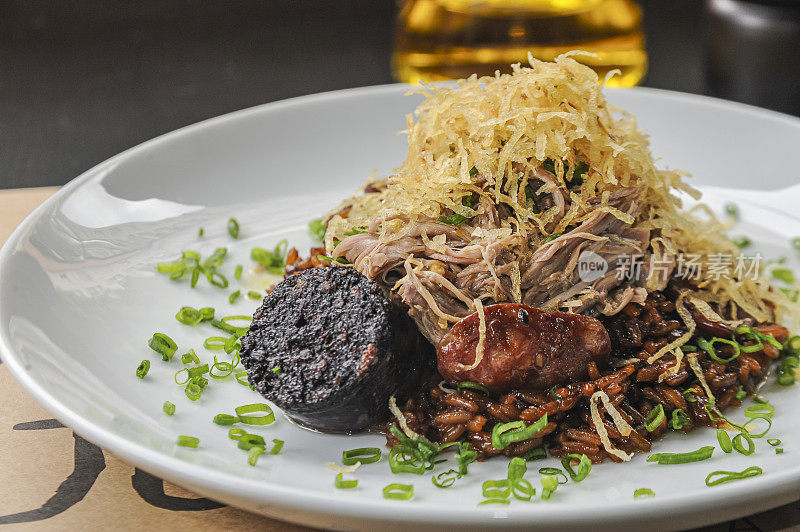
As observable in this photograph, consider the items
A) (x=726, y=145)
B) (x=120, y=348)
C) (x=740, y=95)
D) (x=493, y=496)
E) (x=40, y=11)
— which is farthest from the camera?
(x=40, y=11)

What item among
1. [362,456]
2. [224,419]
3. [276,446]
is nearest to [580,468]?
[362,456]

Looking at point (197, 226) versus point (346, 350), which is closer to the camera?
point (346, 350)

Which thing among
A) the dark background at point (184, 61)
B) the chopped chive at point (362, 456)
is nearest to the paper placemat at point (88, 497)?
the chopped chive at point (362, 456)

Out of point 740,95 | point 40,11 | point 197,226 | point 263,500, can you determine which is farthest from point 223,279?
point 40,11

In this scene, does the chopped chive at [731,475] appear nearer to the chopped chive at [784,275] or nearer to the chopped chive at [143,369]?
the chopped chive at [784,275]

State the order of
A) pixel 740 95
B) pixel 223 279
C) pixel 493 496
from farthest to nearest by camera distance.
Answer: pixel 740 95
pixel 223 279
pixel 493 496

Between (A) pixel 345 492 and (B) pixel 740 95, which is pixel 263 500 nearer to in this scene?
(A) pixel 345 492
